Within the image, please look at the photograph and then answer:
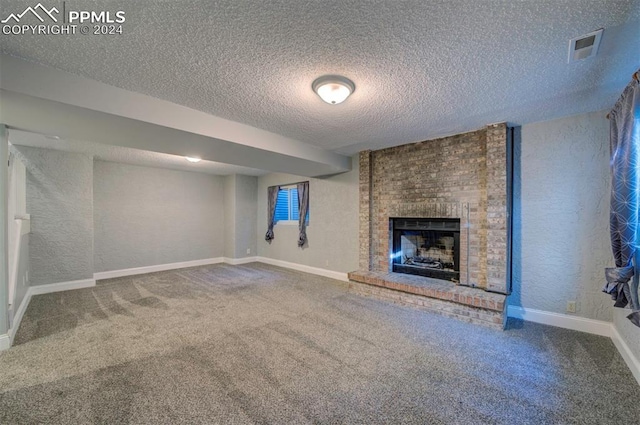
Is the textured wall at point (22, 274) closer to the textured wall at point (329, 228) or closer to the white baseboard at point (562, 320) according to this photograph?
the textured wall at point (329, 228)

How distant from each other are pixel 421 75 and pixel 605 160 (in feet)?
8.17

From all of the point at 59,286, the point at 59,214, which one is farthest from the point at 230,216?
the point at 59,286

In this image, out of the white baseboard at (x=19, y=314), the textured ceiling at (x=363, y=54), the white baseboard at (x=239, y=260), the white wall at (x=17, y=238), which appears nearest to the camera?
the textured ceiling at (x=363, y=54)

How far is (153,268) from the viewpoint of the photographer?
6035 millimetres

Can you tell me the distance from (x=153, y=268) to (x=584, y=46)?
24.8 feet

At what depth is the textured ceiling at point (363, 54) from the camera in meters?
1.51

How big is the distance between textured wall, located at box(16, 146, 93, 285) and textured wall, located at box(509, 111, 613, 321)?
7.06 metres

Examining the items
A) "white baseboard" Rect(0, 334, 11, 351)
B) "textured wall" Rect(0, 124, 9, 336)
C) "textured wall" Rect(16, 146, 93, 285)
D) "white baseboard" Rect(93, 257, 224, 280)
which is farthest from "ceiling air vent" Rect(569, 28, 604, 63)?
"white baseboard" Rect(93, 257, 224, 280)

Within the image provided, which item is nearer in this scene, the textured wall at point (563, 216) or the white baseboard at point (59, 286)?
the textured wall at point (563, 216)

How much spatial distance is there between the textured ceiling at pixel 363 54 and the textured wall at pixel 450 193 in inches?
29.8

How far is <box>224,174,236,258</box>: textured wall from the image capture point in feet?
23.1

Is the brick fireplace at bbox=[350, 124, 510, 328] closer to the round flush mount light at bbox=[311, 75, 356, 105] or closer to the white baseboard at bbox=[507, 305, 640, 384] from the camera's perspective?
the white baseboard at bbox=[507, 305, 640, 384]

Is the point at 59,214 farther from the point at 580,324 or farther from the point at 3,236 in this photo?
the point at 580,324

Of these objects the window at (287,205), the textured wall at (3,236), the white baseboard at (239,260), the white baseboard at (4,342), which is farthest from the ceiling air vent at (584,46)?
the white baseboard at (239,260)
